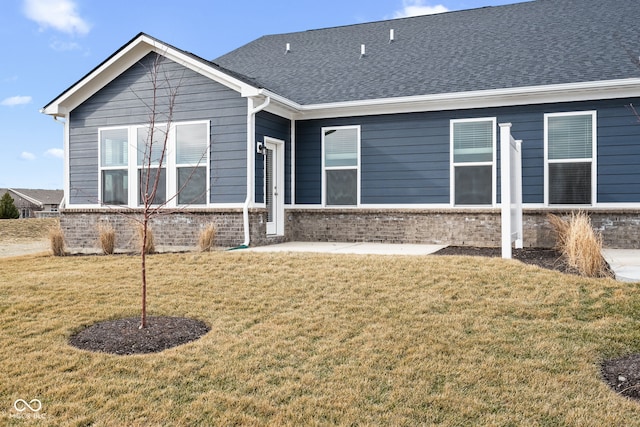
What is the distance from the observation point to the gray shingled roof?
11.0 metres

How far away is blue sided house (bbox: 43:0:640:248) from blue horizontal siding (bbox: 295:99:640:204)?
0.02m

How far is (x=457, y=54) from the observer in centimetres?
1288

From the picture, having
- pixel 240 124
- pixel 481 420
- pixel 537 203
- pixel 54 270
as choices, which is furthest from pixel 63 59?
pixel 481 420

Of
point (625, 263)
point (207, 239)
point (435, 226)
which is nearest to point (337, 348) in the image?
point (625, 263)

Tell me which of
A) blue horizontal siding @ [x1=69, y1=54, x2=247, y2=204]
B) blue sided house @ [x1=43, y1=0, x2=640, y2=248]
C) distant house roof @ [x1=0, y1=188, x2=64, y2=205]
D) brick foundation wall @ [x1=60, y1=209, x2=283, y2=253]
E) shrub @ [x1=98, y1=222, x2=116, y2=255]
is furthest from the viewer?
distant house roof @ [x1=0, y1=188, x2=64, y2=205]

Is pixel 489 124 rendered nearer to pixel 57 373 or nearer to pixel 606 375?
pixel 606 375

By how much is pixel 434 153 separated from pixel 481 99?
4.73 ft

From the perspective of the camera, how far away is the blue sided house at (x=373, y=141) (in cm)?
1028

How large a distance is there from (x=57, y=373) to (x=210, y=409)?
143 cm

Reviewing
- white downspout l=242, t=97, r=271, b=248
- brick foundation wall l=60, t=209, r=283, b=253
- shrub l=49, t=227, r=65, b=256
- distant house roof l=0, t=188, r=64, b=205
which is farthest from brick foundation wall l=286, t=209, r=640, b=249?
distant house roof l=0, t=188, r=64, b=205

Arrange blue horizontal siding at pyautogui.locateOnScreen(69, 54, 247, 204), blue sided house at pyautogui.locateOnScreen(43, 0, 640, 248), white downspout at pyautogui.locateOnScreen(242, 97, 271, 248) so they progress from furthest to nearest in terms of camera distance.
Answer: blue horizontal siding at pyautogui.locateOnScreen(69, 54, 247, 204) → white downspout at pyautogui.locateOnScreen(242, 97, 271, 248) → blue sided house at pyautogui.locateOnScreen(43, 0, 640, 248)

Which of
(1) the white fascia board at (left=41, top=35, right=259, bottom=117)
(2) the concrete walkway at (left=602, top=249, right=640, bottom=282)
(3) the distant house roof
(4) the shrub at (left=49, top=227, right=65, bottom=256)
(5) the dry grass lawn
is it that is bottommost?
(5) the dry grass lawn

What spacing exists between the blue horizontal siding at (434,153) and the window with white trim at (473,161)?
0.45ft

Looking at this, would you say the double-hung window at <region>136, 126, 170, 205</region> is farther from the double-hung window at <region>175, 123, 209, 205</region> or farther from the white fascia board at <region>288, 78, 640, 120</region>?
the white fascia board at <region>288, 78, 640, 120</region>
